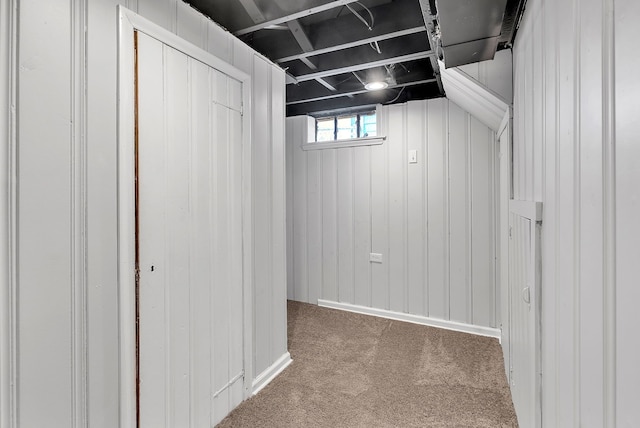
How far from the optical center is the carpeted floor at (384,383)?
191 centimetres

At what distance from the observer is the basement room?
0.78 metres

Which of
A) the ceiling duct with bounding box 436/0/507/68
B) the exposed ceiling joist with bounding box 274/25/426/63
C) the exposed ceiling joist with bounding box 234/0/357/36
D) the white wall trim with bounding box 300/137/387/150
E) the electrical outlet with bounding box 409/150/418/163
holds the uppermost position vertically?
the exposed ceiling joist with bounding box 274/25/426/63

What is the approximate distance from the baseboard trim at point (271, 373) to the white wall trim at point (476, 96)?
93.8 inches

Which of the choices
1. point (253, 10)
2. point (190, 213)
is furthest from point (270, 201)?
point (253, 10)

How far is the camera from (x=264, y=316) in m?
2.31

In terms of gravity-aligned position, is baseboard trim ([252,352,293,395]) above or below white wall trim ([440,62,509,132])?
below

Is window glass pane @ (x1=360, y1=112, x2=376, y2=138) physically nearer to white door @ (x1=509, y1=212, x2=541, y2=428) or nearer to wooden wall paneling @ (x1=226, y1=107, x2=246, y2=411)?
wooden wall paneling @ (x1=226, y1=107, x2=246, y2=411)

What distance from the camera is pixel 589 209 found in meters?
0.74

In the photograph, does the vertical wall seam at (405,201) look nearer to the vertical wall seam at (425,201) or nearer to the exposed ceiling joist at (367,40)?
the vertical wall seam at (425,201)

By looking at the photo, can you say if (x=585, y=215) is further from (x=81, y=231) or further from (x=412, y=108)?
(x=412, y=108)

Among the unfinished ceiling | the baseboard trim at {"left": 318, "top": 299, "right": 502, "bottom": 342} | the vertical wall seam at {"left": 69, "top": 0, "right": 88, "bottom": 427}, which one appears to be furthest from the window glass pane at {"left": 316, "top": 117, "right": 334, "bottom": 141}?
the vertical wall seam at {"left": 69, "top": 0, "right": 88, "bottom": 427}

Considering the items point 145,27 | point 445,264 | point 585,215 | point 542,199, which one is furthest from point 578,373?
point 445,264

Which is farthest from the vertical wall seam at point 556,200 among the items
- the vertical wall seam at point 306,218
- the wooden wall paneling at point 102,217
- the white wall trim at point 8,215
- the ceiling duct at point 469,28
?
the vertical wall seam at point 306,218

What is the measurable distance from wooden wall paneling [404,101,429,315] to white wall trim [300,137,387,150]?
1.16ft
